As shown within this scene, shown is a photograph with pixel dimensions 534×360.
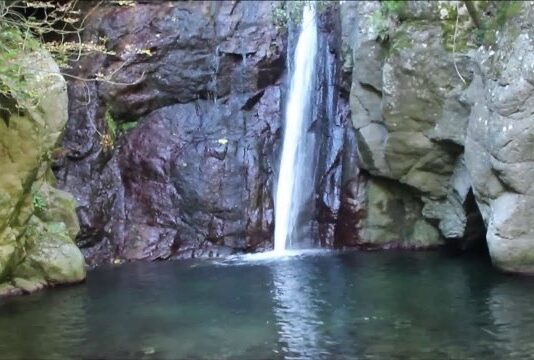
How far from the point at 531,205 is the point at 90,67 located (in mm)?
9826

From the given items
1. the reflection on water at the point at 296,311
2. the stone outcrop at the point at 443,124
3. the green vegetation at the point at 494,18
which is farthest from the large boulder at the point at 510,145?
the reflection on water at the point at 296,311

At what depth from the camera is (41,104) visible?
33.3 feet

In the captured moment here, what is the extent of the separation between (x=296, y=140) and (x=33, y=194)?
599 cm

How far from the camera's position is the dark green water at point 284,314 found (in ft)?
22.7

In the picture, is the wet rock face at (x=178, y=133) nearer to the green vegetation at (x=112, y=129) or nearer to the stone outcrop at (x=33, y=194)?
the green vegetation at (x=112, y=129)

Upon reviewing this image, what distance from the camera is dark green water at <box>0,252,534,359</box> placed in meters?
6.93

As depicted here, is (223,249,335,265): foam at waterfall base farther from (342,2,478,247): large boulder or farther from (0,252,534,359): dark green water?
(342,2,478,247): large boulder

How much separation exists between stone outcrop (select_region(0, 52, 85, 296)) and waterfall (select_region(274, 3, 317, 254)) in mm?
4490

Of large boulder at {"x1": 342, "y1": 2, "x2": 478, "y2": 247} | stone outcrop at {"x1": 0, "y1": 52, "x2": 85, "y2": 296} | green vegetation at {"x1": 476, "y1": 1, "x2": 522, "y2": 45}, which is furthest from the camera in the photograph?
large boulder at {"x1": 342, "y1": 2, "x2": 478, "y2": 247}

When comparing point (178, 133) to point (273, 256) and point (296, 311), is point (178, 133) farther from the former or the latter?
point (296, 311)

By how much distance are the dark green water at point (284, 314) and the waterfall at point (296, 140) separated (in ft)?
6.79

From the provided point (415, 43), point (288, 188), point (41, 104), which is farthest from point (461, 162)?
point (41, 104)

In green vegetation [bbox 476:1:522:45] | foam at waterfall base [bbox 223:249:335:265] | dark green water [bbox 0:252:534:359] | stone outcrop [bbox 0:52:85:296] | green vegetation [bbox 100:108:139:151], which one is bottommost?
dark green water [bbox 0:252:534:359]

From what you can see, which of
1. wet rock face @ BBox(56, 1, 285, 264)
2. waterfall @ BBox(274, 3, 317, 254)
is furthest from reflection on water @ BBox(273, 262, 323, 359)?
wet rock face @ BBox(56, 1, 285, 264)
